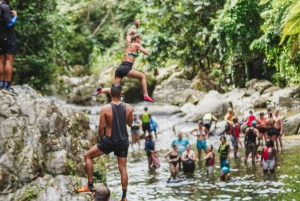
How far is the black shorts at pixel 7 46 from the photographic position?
8297 millimetres

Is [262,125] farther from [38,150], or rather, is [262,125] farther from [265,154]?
[38,150]

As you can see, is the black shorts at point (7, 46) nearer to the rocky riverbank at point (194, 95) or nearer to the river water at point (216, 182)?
the river water at point (216, 182)

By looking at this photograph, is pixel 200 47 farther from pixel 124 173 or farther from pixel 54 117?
pixel 124 173

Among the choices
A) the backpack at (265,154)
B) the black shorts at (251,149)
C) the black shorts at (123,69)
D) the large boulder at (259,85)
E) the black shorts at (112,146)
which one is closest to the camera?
the black shorts at (112,146)

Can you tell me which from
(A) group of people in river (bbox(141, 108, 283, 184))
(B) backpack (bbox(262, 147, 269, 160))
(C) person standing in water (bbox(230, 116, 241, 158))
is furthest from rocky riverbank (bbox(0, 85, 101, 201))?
(C) person standing in water (bbox(230, 116, 241, 158))

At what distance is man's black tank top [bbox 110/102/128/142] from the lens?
20.7 feet

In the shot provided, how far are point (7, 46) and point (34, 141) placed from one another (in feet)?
6.83

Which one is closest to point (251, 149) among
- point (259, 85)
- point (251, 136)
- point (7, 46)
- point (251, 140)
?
point (251, 140)

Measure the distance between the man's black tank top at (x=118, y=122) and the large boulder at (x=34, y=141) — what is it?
9.54 ft

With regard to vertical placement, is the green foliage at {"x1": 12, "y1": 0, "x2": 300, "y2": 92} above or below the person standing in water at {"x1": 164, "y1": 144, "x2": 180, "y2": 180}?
above

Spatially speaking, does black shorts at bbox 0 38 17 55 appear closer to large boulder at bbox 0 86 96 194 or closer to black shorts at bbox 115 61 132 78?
large boulder at bbox 0 86 96 194

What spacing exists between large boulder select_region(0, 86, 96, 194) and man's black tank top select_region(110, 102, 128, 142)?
2.91 metres

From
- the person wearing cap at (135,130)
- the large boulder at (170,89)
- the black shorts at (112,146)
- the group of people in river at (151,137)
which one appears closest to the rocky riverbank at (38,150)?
the group of people in river at (151,137)

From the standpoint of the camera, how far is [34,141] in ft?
30.0
